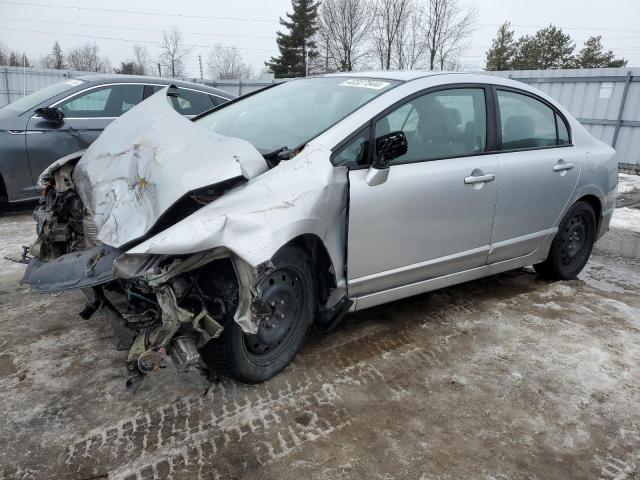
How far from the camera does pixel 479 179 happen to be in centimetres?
334

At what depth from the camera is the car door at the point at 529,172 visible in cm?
362

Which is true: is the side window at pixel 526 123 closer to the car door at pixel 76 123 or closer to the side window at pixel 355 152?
the side window at pixel 355 152

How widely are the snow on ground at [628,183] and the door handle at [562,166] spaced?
21.7 ft

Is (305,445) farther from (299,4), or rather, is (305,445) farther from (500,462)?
(299,4)

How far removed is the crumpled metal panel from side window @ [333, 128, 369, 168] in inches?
3.0

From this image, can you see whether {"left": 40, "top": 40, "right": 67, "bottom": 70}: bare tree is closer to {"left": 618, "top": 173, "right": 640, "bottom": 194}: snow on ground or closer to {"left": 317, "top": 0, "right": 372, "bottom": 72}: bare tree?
{"left": 317, "top": 0, "right": 372, "bottom": 72}: bare tree

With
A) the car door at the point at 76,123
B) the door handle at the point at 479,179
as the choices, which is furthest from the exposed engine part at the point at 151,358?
the car door at the point at 76,123

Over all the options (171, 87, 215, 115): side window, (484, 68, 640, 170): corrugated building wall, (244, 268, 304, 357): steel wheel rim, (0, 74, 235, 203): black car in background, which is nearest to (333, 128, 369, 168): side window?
(244, 268, 304, 357): steel wheel rim

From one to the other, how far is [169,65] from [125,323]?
5840cm

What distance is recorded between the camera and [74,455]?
2176 mm

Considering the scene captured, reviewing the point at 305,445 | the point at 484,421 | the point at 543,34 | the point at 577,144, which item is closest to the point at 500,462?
the point at 484,421

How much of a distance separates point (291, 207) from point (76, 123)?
430 centimetres

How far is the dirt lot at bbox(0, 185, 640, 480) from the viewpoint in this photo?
2201 millimetres

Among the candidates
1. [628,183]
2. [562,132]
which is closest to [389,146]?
[562,132]
